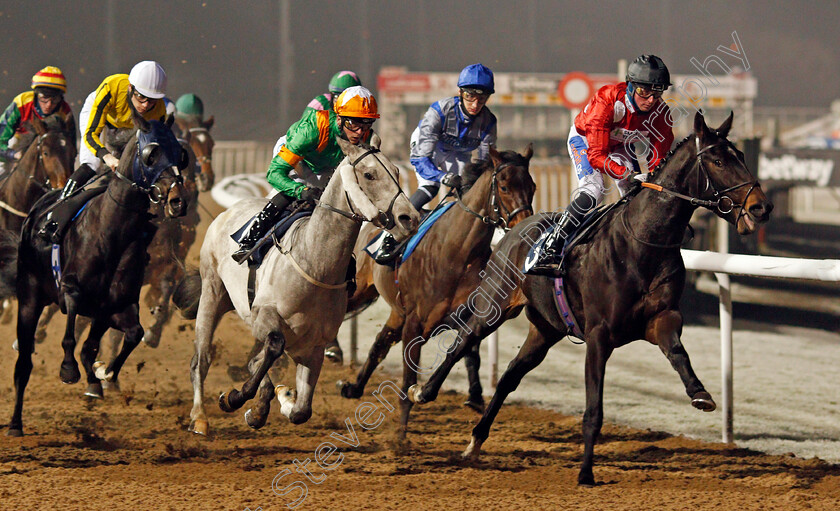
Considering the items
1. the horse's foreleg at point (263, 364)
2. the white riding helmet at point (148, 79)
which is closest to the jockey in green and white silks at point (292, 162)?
the horse's foreleg at point (263, 364)

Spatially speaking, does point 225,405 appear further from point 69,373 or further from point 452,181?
point 452,181

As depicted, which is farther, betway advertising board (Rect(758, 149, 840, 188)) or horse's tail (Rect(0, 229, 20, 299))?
betway advertising board (Rect(758, 149, 840, 188))

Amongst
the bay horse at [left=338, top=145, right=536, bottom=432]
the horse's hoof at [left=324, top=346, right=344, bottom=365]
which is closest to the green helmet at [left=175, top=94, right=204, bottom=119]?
the horse's hoof at [left=324, top=346, right=344, bottom=365]

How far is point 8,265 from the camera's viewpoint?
6.86 meters

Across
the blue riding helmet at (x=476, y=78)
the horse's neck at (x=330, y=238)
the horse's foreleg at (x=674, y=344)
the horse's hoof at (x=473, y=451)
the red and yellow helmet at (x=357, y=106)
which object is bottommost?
the horse's hoof at (x=473, y=451)

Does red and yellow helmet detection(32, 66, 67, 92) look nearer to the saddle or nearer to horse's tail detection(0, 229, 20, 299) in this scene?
horse's tail detection(0, 229, 20, 299)

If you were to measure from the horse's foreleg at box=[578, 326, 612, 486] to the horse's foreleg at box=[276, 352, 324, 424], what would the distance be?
4.14ft

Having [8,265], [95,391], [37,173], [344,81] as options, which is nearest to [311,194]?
[95,391]

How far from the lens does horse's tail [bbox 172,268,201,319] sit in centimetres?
602

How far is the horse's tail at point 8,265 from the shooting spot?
684cm

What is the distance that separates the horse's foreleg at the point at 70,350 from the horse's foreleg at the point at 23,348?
348mm

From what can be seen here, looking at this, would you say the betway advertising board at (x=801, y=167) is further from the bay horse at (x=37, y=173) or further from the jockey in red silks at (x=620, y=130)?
the bay horse at (x=37, y=173)

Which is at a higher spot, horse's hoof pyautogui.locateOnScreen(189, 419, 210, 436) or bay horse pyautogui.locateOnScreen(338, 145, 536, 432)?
bay horse pyautogui.locateOnScreen(338, 145, 536, 432)

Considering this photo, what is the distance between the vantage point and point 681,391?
703 centimetres
